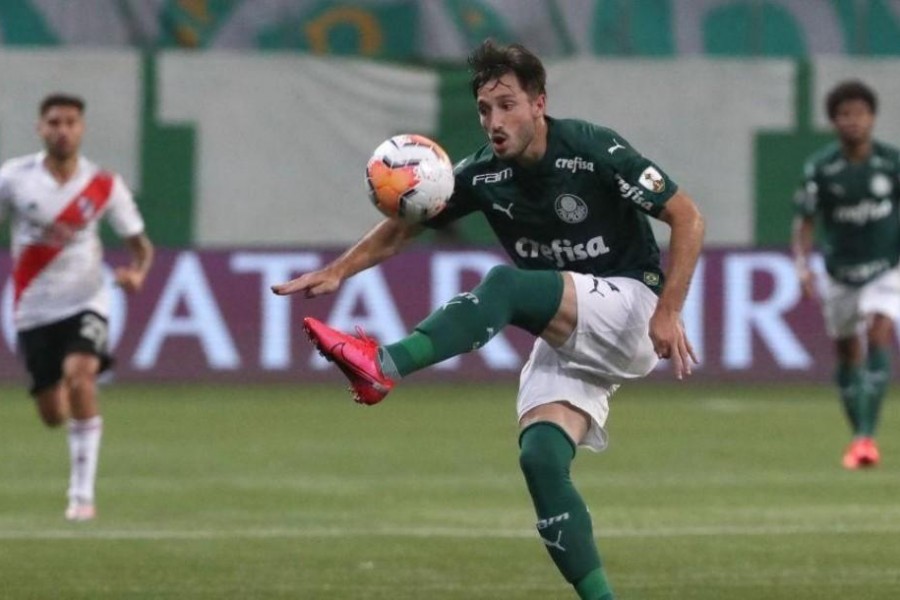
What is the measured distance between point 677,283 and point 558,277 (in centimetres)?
41

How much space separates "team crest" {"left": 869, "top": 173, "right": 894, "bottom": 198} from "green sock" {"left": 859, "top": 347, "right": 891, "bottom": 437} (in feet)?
3.41

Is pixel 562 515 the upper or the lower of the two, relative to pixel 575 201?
lower

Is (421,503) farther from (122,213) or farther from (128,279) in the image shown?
(122,213)

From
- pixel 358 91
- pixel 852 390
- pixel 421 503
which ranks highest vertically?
pixel 358 91

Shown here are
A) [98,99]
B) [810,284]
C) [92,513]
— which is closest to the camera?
[92,513]

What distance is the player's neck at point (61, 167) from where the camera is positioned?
12.3m

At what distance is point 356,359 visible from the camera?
22.9 feet

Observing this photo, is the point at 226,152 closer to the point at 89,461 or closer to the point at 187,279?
the point at 187,279

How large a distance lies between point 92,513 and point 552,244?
4.49m

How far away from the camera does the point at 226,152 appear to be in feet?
75.5

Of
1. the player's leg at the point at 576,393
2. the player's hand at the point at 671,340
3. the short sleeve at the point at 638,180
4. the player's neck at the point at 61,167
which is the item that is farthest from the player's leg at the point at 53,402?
the player's hand at the point at 671,340

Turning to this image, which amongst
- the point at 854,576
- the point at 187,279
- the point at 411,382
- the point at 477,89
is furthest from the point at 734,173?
the point at 477,89

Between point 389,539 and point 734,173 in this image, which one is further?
point 734,173

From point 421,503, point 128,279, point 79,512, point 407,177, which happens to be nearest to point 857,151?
point 421,503
